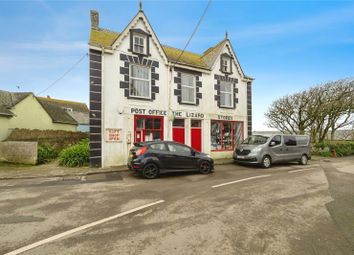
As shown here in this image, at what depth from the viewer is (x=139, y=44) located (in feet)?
42.8

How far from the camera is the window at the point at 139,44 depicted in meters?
12.9

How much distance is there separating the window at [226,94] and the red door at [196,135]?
9.45 feet

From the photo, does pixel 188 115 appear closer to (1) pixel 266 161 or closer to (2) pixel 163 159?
(1) pixel 266 161

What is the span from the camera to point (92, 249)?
10.7 feet

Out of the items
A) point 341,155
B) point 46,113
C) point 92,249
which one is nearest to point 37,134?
point 46,113

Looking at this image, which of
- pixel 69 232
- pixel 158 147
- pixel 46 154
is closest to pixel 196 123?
pixel 158 147

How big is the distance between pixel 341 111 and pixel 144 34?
72.3 ft

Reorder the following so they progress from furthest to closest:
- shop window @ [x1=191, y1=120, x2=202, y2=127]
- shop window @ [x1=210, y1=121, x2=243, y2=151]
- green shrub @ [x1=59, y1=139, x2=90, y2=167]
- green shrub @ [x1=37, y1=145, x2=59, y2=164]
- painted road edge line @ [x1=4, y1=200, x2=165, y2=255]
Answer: shop window @ [x1=210, y1=121, x2=243, y2=151], shop window @ [x1=191, y1=120, x2=202, y2=127], green shrub @ [x1=37, y1=145, x2=59, y2=164], green shrub @ [x1=59, y1=139, x2=90, y2=167], painted road edge line @ [x1=4, y1=200, x2=165, y2=255]

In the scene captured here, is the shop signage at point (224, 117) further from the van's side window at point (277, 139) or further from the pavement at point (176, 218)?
the pavement at point (176, 218)

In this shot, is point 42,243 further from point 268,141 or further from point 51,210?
point 268,141

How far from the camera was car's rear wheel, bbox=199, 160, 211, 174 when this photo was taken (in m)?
10.1

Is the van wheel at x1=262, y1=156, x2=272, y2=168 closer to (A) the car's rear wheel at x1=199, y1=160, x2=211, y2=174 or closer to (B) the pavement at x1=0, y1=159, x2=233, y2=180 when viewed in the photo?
(A) the car's rear wheel at x1=199, y1=160, x2=211, y2=174

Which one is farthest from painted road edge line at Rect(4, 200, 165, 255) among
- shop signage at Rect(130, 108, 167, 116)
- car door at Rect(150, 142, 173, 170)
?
shop signage at Rect(130, 108, 167, 116)

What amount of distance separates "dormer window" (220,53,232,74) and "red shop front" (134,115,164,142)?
6936mm
